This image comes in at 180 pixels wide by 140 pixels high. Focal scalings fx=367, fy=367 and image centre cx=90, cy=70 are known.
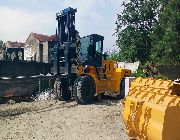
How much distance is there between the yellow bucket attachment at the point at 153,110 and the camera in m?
5.75

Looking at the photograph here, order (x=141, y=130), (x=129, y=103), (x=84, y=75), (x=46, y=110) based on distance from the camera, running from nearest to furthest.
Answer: (x=141, y=130)
(x=129, y=103)
(x=46, y=110)
(x=84, y=75)

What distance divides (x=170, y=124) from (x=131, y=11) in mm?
34111

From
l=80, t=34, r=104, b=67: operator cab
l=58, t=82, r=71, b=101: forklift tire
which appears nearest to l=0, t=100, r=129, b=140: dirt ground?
l=58, t=82, r=71, b=101: forklift tire

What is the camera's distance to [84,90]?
15344 millimetres

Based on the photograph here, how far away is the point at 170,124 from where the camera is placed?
575cm

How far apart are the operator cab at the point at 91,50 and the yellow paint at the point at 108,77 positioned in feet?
1.06

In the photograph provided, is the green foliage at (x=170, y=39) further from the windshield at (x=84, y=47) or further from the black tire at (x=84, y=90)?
the black tire at (x=84, y=90)

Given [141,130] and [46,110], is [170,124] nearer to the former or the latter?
[141,130]

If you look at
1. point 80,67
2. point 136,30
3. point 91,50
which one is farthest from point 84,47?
point 136,30

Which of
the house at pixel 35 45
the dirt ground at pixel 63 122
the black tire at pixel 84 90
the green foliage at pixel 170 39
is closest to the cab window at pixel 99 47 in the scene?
the black tire at pixel 84 90

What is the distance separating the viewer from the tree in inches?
1452

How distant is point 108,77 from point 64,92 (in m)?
2.15

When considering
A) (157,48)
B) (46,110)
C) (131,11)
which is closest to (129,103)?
(46,110)

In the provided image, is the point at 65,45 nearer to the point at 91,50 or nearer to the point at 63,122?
the point at 91,50
